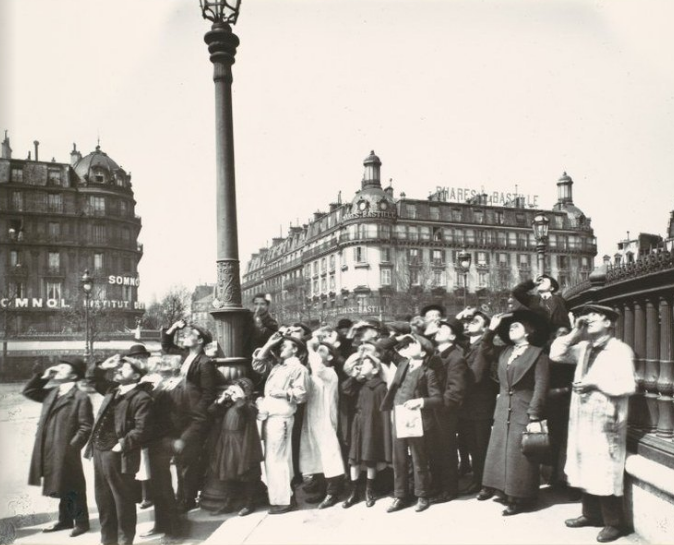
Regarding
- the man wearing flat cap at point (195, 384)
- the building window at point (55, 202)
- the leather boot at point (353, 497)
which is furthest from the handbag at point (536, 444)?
the building window at point (55, 202)

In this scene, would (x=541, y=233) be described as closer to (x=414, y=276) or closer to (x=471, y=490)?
(x=471, y=490)

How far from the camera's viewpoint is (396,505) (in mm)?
5383

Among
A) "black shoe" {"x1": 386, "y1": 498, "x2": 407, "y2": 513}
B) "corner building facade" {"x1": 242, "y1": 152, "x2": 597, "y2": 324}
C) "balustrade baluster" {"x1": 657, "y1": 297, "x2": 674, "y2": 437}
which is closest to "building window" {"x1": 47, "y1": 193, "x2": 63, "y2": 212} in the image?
"black shoe" {"x1": 386, "y1": 498, "x2": 407, "y2": 513}

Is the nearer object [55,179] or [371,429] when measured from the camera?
[371,429]

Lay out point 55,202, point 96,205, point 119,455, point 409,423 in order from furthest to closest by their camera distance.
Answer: point 55,202 < point 96,205 < point 409,423 < point 119,455

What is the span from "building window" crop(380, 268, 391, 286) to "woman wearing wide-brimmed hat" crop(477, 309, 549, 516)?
54393mm

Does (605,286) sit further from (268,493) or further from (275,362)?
(268,493)

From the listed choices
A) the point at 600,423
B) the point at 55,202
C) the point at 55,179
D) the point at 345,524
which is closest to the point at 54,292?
the point at 55,202

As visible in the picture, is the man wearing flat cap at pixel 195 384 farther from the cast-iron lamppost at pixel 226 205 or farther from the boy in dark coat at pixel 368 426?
the boy in dark coat at pixel 368 426

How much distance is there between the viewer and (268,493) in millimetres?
5680

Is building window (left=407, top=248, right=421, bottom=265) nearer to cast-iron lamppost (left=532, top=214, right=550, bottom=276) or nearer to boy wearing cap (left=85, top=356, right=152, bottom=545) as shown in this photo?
cast-iron lamppost (left=532, top=214, right=550, bottom=276)

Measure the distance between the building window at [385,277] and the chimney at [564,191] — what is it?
29.0 m

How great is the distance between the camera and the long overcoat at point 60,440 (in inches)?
193

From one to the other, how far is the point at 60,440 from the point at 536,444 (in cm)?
445
